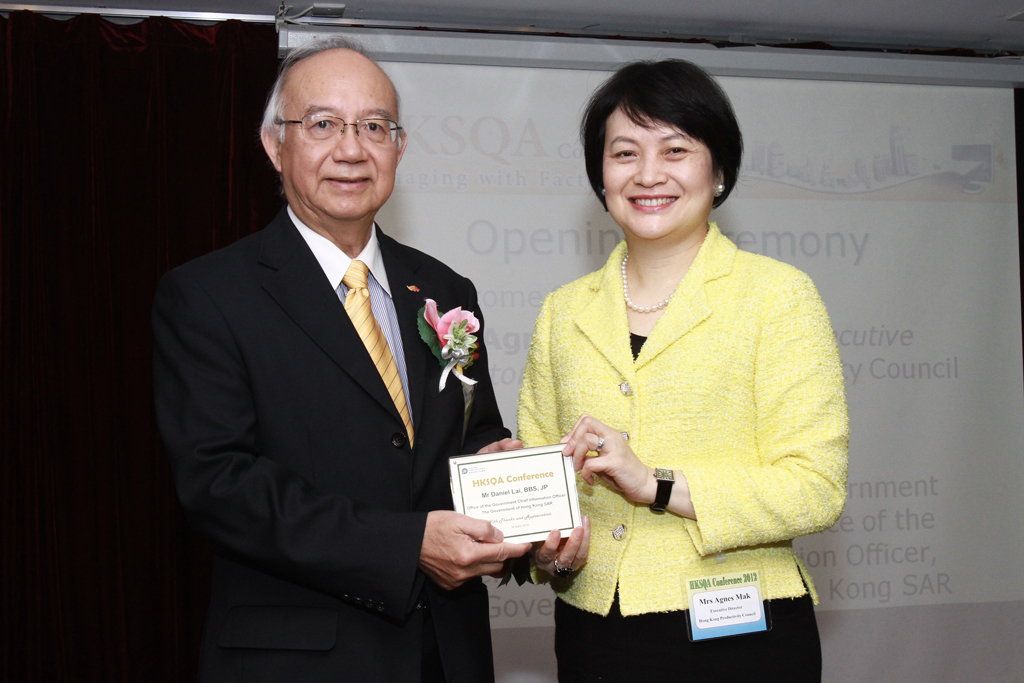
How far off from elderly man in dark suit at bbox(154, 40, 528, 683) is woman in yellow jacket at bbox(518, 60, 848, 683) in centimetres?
25

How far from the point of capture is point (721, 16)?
170 inches

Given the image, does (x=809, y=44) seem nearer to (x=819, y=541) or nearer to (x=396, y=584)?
(x=819, y=541)

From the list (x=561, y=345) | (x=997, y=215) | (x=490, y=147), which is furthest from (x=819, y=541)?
(x=561, y=345)

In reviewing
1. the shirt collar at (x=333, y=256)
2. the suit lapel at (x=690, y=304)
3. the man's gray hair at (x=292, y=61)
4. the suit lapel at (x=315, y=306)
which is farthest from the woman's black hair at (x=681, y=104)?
the suit lapel at (x=315, y=306)

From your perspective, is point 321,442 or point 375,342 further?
point 375,342

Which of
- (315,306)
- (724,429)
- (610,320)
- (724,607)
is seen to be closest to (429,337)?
(315,306)

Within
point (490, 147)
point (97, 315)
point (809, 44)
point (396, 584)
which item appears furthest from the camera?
point (809, 44)

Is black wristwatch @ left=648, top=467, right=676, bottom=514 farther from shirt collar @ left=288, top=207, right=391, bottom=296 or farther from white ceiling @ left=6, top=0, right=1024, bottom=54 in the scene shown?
white ceiling @ left=6, top=0, right=1024, bottom=54

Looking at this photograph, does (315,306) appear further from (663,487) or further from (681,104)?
(681,104)

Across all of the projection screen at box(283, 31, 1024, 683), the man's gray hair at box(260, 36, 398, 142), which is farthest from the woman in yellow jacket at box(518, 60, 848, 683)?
the projection screen at box(283, 31, 1024, 683)

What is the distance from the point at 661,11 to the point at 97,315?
2831mm

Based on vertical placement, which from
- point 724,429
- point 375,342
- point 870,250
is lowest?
point 724,429

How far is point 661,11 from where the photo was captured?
4.25 meters

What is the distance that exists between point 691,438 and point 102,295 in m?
2.97
